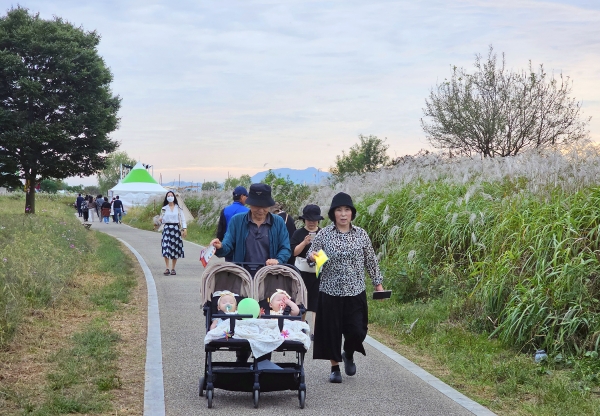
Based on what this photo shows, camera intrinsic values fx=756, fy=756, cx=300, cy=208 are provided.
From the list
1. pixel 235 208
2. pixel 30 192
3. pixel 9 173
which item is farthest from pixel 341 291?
pixel 30 192

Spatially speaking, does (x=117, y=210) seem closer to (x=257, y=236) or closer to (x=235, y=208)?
(x=235, y=208)

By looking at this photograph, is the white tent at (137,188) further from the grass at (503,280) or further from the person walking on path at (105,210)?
the grass at (503,280)

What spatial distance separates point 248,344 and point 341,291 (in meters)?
1.62

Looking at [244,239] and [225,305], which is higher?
[244,239]

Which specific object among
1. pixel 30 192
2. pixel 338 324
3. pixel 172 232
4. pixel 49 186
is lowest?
pixel 338 324

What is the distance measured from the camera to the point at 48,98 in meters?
40.9

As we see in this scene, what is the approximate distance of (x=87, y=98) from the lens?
42500mm

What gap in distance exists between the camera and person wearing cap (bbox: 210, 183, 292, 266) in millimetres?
7453

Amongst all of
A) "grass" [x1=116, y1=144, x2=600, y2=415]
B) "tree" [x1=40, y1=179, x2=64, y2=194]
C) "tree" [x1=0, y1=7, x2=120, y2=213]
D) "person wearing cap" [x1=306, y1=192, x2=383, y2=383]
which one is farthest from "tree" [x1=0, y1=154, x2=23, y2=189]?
"tree" [x1=40, y1=179, x2=64, y2=194]

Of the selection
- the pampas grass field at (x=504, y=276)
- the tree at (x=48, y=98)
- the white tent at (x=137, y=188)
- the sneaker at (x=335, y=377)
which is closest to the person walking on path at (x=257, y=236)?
the sneaker at (x=335, y=377)

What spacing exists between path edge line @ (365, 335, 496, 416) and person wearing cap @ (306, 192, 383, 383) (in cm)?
76

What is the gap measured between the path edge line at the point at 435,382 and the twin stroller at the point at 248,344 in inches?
57.0

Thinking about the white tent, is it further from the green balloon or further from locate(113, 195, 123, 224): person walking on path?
the green balloon

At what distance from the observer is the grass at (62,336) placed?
6.39 meters
